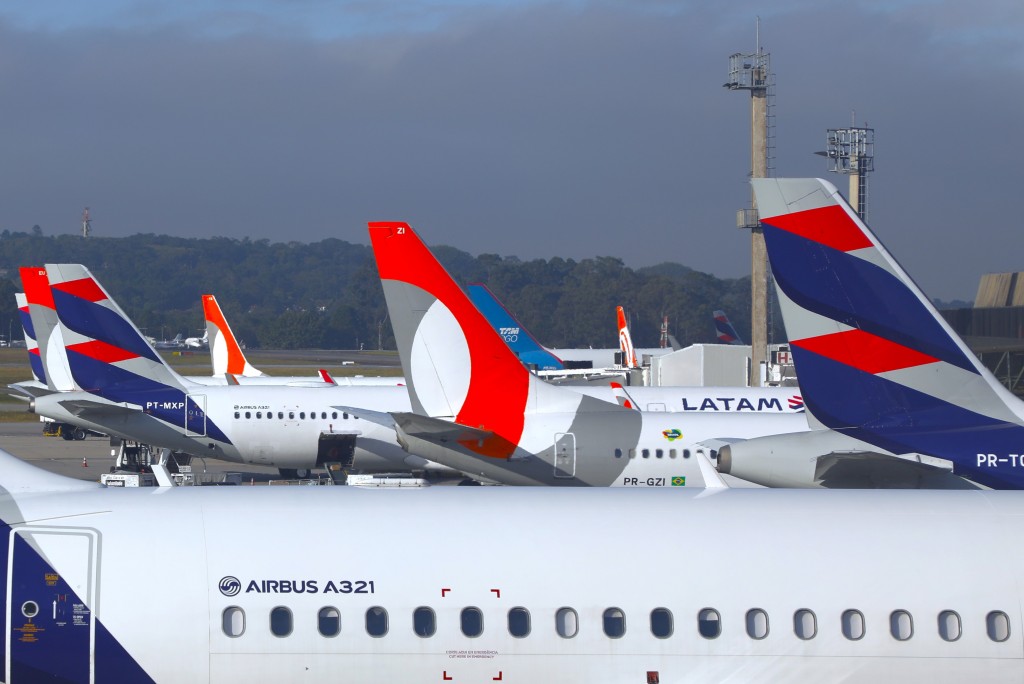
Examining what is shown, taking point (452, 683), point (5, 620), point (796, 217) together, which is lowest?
point (452, 683)

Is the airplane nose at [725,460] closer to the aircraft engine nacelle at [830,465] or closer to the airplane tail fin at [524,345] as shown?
the aircraft engine nacelle at [830,465]

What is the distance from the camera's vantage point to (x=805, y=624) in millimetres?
8820

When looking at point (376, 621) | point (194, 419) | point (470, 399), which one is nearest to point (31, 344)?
point (194, 419)

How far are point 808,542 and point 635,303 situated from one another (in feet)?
613

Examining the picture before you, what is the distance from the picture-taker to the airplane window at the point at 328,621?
28.1 feet

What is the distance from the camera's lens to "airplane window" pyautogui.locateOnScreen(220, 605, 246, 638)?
855cm

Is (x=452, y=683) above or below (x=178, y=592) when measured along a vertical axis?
below

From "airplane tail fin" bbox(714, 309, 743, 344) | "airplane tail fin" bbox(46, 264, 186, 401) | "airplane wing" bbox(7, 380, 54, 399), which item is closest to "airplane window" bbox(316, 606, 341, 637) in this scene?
"airplane tail fin" bbox(46, 264, 186, 401)

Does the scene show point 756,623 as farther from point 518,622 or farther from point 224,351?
point 224,351

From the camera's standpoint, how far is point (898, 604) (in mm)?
8875

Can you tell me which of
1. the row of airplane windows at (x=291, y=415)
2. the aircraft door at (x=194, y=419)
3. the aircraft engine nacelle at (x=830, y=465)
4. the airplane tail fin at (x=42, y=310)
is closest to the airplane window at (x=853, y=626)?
the aircraft engine nacelle at (x=830, y=465)

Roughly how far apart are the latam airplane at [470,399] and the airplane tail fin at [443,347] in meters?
0.02

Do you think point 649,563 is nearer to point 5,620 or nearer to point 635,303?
point 5,620

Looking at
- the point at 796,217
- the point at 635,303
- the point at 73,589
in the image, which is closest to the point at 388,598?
the point at 73,589
